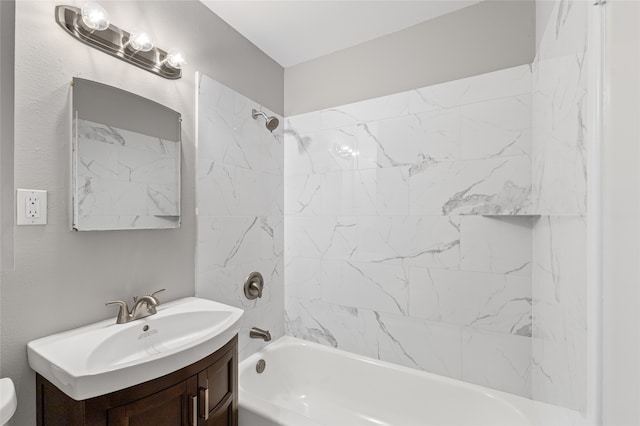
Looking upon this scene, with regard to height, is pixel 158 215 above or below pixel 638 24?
below

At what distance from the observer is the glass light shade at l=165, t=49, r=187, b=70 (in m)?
1.41

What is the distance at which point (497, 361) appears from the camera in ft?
5.25

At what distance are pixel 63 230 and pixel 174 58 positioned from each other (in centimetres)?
90

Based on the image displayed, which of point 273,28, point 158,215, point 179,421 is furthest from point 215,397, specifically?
point 273,28

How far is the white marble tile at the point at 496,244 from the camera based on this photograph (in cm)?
154

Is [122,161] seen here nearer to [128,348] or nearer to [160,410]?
[128,348]

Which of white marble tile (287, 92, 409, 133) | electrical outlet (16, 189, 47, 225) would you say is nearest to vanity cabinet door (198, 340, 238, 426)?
electrical outlet (16, 189, 47, 225)

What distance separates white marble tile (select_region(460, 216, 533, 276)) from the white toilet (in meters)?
1.86

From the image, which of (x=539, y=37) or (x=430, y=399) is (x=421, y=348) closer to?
(x=430, y=399)

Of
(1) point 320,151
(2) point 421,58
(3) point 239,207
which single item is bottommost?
(3) point 239,207

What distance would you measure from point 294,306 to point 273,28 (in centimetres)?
195

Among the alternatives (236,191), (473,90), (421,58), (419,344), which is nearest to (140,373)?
(236,191)

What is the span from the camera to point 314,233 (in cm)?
219

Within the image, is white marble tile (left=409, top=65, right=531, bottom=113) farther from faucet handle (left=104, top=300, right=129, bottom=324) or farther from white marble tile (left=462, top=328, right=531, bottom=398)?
faucet handle (left=104, top=300, right=129, bottom=324)
